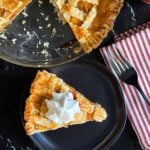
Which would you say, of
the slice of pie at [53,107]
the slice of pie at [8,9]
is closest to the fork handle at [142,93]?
the slice of pie at [53,107]

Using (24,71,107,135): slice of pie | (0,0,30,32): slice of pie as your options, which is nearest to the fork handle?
(24,71,107,135): slice of pie

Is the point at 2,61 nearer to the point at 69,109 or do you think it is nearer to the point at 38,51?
the point at 38,51

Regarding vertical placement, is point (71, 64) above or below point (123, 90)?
above

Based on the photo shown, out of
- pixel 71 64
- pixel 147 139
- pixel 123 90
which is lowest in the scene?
pixel 147 139

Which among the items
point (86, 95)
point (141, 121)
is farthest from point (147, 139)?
point (86, 95)

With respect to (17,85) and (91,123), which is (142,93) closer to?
(91,123)

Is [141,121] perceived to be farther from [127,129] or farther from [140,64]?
[140,64]

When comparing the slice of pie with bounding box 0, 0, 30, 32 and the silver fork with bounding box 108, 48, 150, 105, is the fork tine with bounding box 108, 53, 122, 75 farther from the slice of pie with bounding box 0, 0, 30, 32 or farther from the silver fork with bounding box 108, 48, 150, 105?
the slice of pie with bounding box 0, 0, 30, 32
